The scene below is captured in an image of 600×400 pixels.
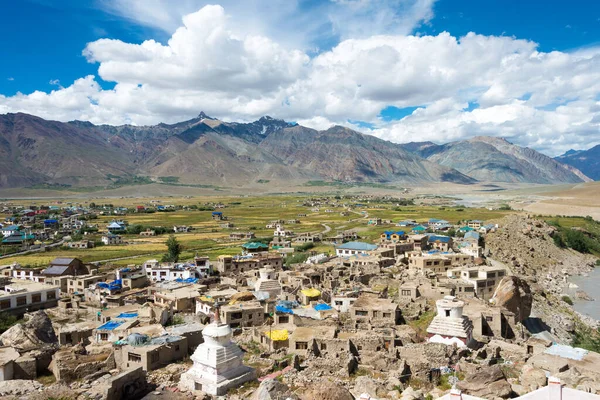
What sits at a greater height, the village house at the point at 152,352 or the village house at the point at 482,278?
the village house at the point at 152,352

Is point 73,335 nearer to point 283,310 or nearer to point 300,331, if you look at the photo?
point 283,310

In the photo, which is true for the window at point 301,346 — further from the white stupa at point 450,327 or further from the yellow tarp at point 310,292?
the yellow tarp at point 310,292

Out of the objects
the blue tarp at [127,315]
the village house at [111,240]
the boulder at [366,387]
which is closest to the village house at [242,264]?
the blue tarp at [127,315]

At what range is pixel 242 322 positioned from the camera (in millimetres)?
30953

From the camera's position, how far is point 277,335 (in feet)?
82.1

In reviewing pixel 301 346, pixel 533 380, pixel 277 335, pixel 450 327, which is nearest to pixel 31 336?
pixel 277 335

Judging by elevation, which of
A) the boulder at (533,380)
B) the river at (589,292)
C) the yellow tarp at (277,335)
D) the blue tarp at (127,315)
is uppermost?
the boulder at (533,380)

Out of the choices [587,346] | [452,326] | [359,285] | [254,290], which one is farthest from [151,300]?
[587,346]

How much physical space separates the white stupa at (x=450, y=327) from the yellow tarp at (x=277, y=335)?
8180 millimetres

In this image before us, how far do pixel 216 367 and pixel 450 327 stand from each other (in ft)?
47.1

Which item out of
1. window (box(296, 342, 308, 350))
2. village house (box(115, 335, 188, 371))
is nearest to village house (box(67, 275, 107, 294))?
village house (box(115, 335, 188, 371))

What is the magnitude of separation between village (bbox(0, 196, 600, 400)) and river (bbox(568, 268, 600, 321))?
2312mm

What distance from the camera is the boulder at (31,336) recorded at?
23.0 meters

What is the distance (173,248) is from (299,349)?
1800 inches
